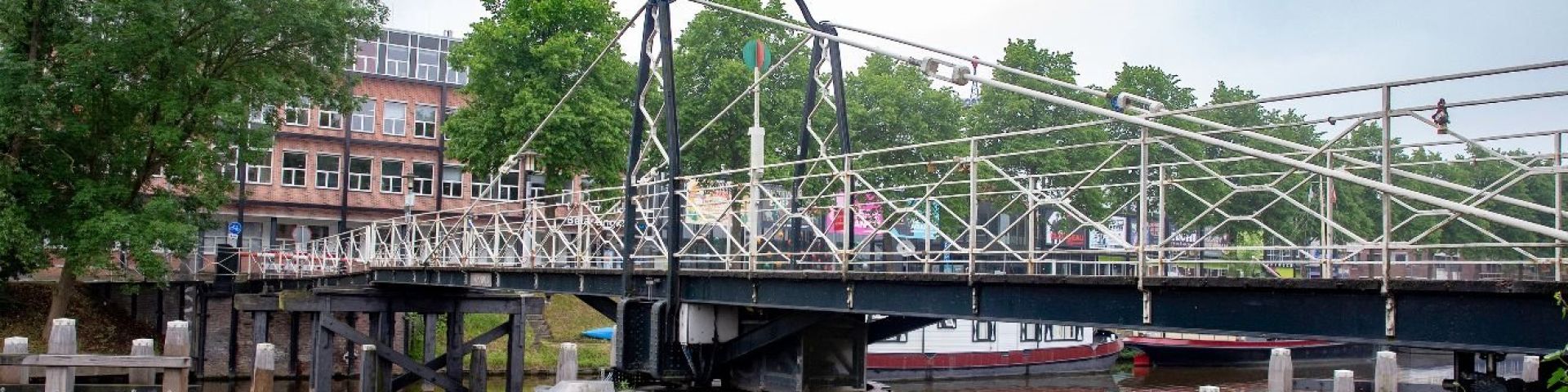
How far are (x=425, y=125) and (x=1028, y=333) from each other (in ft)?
94.9

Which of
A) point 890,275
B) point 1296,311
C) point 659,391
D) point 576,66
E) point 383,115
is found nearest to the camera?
point 1296,311

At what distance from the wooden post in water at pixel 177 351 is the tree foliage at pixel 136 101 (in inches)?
541

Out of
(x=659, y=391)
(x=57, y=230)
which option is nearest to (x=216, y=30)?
(x=57, y=230)

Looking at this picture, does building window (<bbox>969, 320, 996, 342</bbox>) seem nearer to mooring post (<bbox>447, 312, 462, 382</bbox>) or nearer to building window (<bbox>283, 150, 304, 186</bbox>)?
mooring post (<bbox>447, 312, 462, 382</bbox>)

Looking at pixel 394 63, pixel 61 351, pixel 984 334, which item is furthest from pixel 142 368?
pixel 394 63

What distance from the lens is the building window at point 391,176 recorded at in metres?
60.9

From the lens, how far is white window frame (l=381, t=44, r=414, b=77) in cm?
6122

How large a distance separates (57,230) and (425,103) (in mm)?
26761

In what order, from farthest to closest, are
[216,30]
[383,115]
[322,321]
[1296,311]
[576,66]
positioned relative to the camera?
[383,115]
[576,66]
[216,30]
[322,321]
[1296,311]

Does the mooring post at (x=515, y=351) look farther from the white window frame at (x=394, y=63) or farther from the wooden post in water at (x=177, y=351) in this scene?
the white window frame at (x=394, y=63)

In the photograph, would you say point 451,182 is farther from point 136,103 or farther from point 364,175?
point 136,103

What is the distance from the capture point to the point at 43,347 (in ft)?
123

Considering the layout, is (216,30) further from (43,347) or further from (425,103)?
(425,103)

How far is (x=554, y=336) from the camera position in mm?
46312
